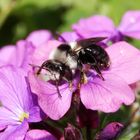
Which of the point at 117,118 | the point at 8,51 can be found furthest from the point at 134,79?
the point at 8,51

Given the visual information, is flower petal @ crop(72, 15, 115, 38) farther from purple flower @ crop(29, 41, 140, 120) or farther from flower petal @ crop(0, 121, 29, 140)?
flower petal @ crop(0, 121, 29, 140)

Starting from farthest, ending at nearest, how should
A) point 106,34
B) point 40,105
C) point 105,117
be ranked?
point 106,34 → point 105,117 → point 40,105

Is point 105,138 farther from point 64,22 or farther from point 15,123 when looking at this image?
point 64,22

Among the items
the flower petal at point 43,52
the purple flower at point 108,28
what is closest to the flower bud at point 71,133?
the flower petal at point 43,52

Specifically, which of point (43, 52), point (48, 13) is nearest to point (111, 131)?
point (43, 52)

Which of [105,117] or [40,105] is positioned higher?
[40,105]

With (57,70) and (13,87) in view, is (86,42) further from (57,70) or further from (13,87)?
(13,87)

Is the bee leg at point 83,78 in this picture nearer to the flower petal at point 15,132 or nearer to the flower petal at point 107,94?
the flower petal at point 107,94
